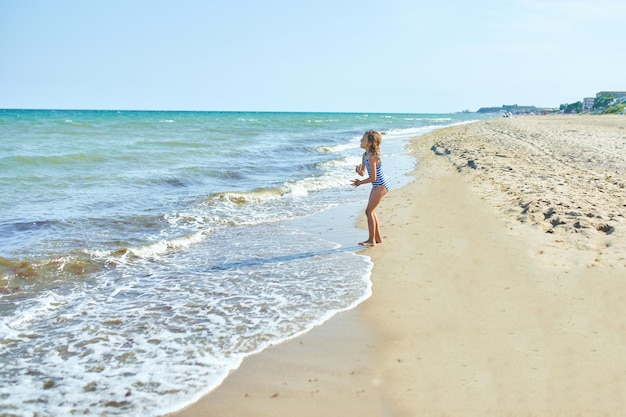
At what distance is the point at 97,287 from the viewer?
20.9ft

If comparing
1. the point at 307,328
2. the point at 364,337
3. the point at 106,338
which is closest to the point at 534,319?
the point at 364,337

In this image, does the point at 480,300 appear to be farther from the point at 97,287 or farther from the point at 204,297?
the point at 97,287

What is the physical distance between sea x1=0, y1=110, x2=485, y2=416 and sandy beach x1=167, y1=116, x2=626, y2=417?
1.25ft

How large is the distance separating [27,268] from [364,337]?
15.9ft

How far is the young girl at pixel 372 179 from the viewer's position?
784 centimetres

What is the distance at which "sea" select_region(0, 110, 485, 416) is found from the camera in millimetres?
3926

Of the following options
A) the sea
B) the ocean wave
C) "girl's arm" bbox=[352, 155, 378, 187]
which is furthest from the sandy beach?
the ocean wave

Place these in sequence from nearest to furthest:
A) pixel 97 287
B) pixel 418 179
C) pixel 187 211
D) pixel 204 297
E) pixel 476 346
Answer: pixel 476 346 < pixel 204 297 < pixel 97 287 < pixel 187 211 < pixel 418 179

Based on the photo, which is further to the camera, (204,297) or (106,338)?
(204,297)

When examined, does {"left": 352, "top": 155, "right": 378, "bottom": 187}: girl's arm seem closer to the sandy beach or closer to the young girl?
the young girl

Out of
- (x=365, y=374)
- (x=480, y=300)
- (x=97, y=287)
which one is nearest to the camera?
(x=365, y=374)

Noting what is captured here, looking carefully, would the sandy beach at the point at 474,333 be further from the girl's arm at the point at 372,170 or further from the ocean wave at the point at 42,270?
the ocean wave at the point at 42,270

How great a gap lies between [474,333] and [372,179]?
12.8 ft

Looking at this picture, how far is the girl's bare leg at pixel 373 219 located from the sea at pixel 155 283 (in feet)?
0.88
